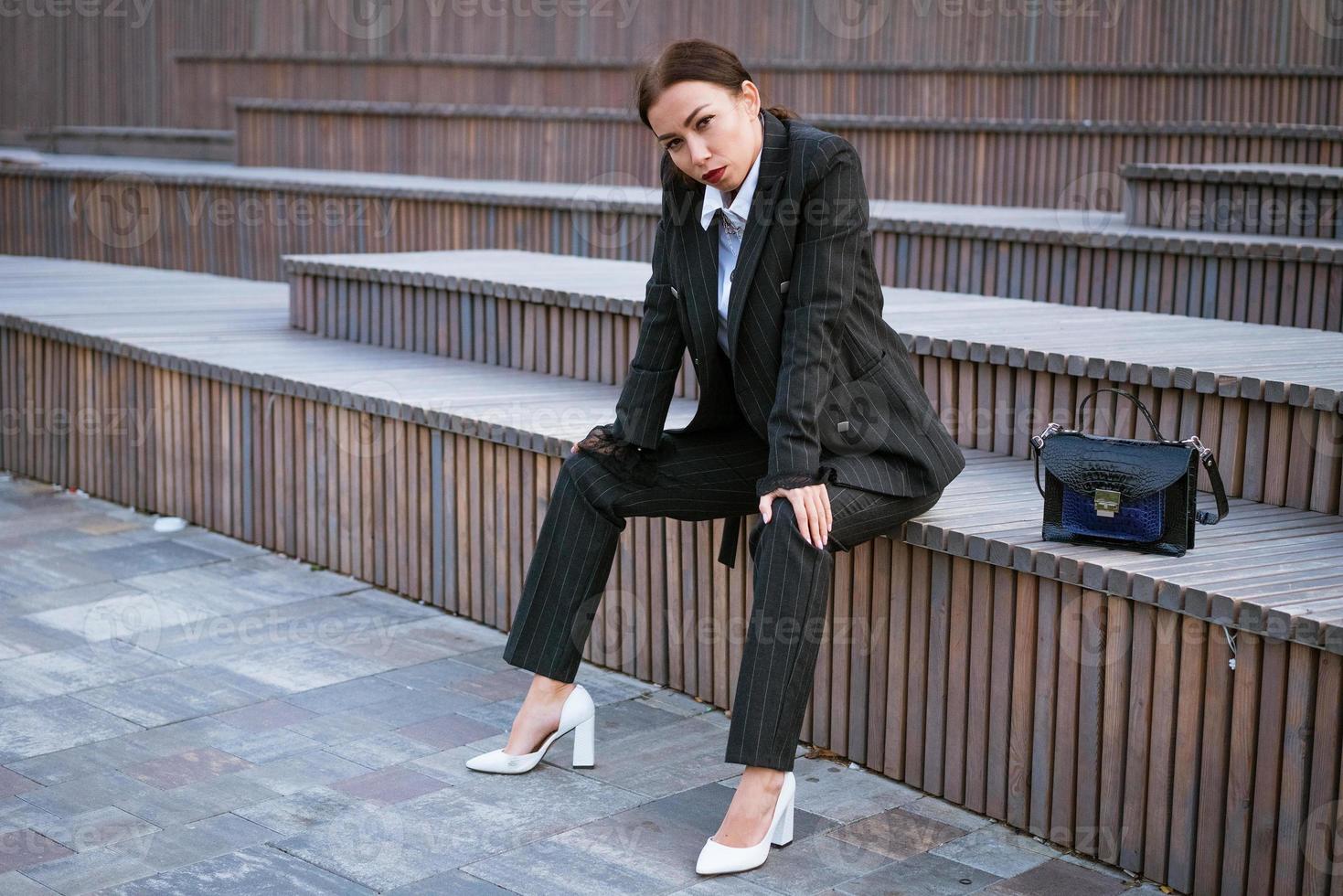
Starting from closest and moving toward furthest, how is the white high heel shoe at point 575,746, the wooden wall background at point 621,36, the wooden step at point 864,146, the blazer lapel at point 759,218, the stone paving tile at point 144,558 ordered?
the blazer lapel at point 759,218 → the white high heel shoe at point 575,746 → the stone paving tile at point 144,558 → the wooden step at point 864,146 → the wooden wall background at point 621,36

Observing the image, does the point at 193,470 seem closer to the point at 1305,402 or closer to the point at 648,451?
the point at 648,451

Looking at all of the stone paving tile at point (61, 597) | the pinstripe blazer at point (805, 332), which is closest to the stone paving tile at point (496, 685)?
the pinstripe blazer at point (805, 332)

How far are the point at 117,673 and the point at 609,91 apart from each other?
6.19m

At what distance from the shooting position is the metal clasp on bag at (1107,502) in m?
2.59

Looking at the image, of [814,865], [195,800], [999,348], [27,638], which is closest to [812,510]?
[814,865]

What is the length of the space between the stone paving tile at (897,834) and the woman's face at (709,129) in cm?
108

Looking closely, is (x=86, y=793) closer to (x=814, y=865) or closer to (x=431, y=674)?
(x=431, y=674)

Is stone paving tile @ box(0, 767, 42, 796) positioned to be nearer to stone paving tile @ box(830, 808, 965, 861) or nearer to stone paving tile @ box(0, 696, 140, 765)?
stone paving tile @ box(0, 696, 140, 765)

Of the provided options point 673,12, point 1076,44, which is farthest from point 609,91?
point 1076,44

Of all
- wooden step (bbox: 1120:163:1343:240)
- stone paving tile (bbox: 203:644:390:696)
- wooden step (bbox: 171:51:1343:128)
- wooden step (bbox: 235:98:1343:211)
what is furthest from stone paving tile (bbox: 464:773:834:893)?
wooden step (bbox: 171:51:1343:128)

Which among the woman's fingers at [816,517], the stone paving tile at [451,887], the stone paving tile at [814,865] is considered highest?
the woman's fingers at [816,517]

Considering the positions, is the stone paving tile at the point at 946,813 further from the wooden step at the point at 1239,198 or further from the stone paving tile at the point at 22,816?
the wooden step at the point at 1239,198

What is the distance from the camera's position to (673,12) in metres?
9.20

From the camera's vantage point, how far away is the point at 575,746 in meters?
2.92
